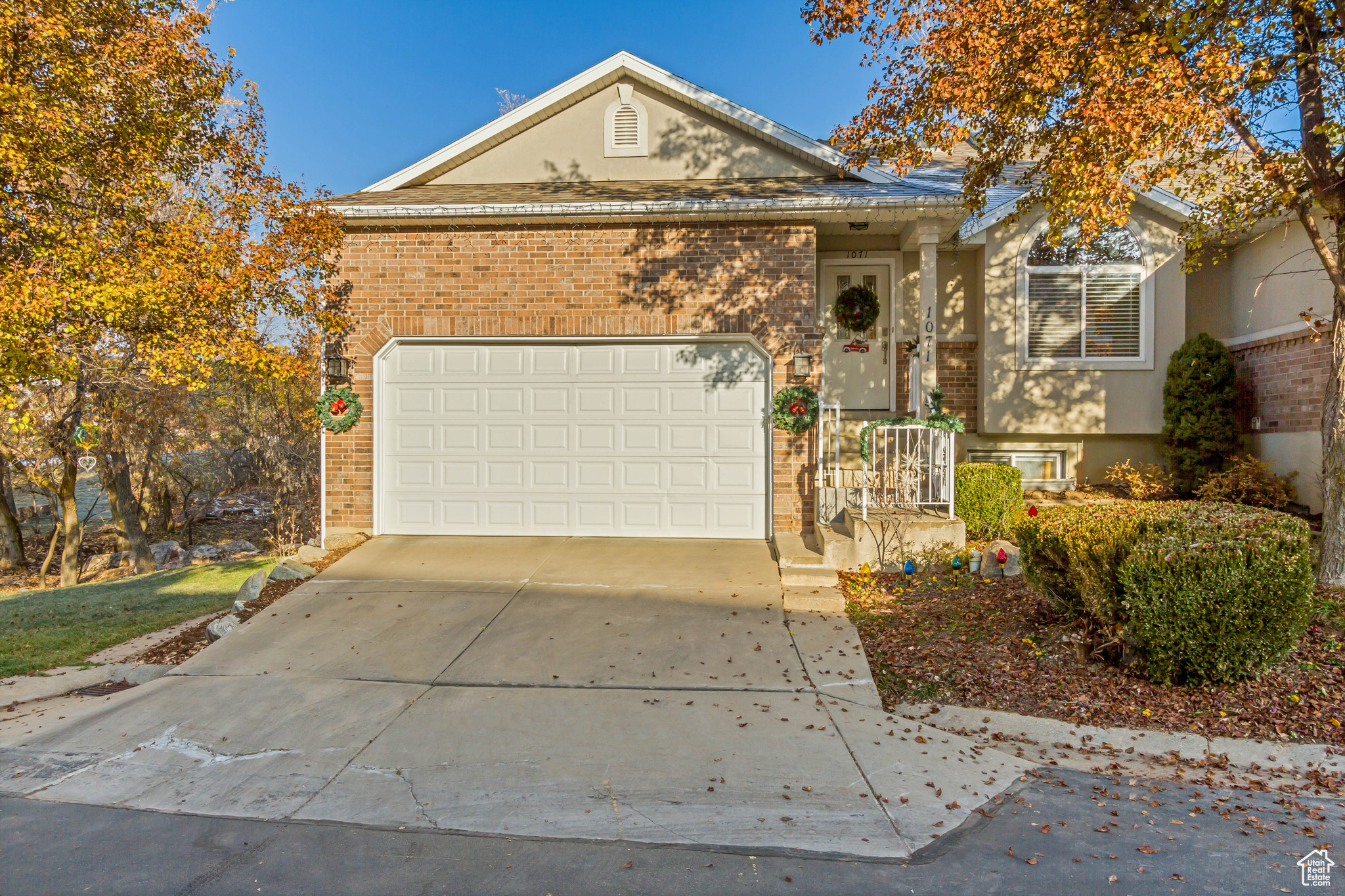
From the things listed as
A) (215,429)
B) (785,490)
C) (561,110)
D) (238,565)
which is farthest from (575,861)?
(215,429)

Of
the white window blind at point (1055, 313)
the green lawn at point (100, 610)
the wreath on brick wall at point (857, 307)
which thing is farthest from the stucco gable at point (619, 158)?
the green lawn at point (100, 610)

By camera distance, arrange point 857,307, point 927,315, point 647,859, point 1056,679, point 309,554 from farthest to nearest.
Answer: point 857,307 < point 927,315 < point 309,554 < point 1056,679 < point 647,859

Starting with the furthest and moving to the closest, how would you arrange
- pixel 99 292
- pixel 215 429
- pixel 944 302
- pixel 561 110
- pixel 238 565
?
pixel 215 429, pixel 238 565, pixel 944 302, pixel 561 110, pixel 99 292

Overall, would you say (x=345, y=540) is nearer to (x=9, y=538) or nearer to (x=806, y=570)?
(x=806, y=570)

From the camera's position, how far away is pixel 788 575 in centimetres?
678

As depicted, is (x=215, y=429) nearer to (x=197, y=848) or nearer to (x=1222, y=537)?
(x=197, y=848)

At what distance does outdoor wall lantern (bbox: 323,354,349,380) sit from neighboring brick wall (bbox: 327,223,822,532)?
132 millimetres

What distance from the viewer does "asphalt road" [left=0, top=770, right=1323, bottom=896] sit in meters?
2.87

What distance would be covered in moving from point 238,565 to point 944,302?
12.3 m

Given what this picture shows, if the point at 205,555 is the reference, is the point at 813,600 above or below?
above

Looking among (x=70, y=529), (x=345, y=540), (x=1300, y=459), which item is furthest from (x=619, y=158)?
(x=70, y=529)

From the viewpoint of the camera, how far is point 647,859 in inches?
120

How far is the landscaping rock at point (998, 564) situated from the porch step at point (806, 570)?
1.46m

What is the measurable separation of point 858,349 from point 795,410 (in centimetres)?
274
